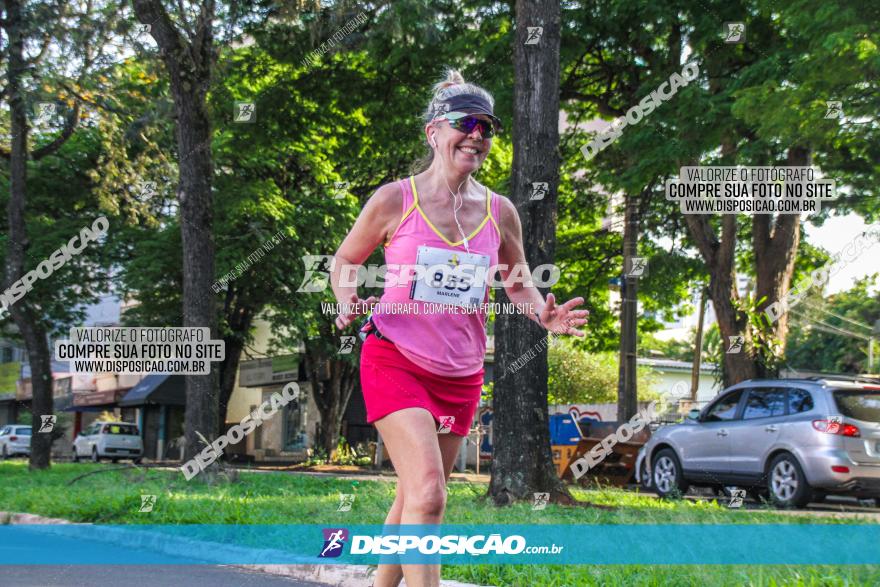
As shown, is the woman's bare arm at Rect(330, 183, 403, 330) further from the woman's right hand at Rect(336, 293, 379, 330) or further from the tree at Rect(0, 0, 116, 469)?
the tree at Rect(0, 0, 116, 469)

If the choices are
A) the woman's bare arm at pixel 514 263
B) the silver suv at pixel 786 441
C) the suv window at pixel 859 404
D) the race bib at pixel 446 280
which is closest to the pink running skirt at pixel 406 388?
the race bib at pixel 446 280

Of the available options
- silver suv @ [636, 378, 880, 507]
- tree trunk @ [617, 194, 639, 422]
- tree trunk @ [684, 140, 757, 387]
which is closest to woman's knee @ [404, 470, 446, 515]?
silver suv @ [636, 378, 880, 507]

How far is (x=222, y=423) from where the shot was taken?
33188 millimetres

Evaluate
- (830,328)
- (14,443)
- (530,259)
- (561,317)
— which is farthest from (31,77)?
(830,328)

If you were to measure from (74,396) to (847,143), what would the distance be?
45461mm

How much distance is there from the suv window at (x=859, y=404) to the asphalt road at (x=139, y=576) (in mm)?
9355

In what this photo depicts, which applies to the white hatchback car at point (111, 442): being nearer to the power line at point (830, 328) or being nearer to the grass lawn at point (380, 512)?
the grass lawn at point (380, 512)

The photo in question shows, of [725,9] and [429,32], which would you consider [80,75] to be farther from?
[725,9]

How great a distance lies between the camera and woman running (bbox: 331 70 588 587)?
12.5 ft

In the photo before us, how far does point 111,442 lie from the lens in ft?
137

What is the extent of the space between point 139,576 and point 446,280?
4.50 m

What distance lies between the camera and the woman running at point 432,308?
3814 mm

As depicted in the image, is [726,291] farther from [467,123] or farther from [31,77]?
[467,123]

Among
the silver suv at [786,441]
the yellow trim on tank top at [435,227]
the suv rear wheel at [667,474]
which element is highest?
the yellow trim on tank top at [435,227]
